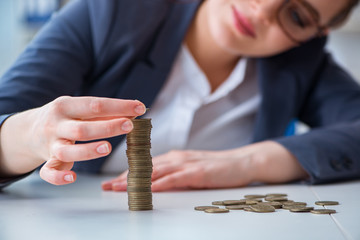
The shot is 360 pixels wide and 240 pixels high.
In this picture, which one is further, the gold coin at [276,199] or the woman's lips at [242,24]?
the woman's lips at [242,24]

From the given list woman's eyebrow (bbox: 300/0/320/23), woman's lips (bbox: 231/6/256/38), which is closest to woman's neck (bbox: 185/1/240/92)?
woman's lips (bbox: 231/6/256/38)

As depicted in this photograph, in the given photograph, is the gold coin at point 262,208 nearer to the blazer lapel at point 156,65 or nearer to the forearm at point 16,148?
the forearm at point 16,148

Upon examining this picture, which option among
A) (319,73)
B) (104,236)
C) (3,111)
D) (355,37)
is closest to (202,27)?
(319,73)

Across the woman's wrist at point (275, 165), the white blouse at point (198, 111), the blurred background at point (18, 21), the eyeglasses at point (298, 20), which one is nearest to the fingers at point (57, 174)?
the woman's wrist at point (275, 165)

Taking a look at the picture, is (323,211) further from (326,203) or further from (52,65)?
(52,65)

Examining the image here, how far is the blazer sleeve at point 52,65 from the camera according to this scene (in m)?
1.28

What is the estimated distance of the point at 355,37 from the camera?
479 cm

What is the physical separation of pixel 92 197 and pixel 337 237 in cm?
62

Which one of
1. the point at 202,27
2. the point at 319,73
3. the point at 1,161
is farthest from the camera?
the point at 319,73

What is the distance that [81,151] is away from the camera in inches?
34.3

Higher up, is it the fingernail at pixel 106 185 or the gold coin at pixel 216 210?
the fingernail at pixel 106 185

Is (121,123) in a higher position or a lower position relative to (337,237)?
higher

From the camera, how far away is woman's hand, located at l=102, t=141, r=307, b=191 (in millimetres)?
1267

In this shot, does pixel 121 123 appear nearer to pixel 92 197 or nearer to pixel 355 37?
pixel 92 197
